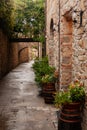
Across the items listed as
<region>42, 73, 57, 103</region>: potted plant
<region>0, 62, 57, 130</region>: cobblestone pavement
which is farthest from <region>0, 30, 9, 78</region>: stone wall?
<region>42, 73, 57, 103</region>: potted plant

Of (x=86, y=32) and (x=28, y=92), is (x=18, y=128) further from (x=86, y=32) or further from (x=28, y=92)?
(x=28, y=92)

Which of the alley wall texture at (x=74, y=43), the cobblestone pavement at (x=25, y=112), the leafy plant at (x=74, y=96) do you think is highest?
the alley wall texture at (x=74, y=43)

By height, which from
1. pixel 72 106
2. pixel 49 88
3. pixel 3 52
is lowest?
pixel 49 88

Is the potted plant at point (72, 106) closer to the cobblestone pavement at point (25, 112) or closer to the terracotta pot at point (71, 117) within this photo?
the terracotta pot at point (71, 117)

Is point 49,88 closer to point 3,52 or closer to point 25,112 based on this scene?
point 25,112

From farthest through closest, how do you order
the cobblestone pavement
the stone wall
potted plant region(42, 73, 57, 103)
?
1. the stone wall
2. potted plant region(42, 73, 57, 103)
3. the cobblestone pavement

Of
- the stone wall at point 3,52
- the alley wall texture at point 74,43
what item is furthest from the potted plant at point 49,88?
the stone wall at point 3,52

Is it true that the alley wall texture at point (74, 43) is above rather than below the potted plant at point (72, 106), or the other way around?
above

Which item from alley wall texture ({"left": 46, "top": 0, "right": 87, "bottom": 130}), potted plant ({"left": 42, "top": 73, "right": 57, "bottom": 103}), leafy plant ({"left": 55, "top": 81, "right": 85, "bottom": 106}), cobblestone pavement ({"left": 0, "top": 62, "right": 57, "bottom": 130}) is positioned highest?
alley wall texture ({"left": 46, "top": 0, "right": 87, "bottom": 130})

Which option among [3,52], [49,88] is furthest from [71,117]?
[3,52]

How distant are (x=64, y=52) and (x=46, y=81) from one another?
164 cm

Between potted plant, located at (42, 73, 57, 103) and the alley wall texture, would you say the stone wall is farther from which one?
the alley wall texture

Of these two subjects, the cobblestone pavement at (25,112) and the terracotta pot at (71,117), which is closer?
the terracotta pot at (71,117)

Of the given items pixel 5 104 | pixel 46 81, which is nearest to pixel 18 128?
pixel 5 104
